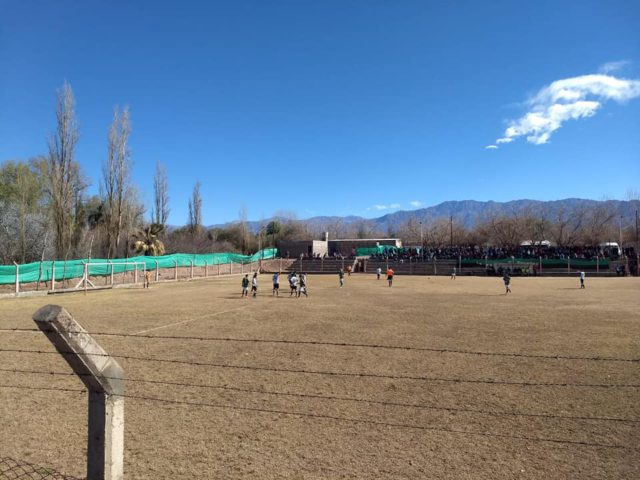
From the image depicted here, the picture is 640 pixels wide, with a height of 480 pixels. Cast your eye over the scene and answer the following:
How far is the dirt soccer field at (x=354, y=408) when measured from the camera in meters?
→ 5.00

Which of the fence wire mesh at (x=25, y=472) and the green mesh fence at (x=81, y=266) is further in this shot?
the green mesh fence at (x=81, y=266)

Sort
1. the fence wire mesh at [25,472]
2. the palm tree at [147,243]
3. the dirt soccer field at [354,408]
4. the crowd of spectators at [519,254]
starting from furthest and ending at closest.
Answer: the crowd of spectators at [519,254]
the palm tree at [147,243]
the dirt soccer field at [354,408]
the fence wire mesh at [25,472]

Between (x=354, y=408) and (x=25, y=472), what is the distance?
449cm

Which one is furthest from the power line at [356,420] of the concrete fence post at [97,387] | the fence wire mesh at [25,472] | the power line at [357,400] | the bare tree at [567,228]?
the bare tree at [567,228]

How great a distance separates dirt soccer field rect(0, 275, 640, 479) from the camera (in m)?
5.00

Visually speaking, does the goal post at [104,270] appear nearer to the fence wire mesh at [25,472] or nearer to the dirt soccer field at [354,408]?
the dirt soccer field at [354,408]

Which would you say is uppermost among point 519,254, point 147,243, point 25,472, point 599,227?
point 599,227

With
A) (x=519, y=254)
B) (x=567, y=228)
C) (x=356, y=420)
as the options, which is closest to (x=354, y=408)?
(x=356, y=420)

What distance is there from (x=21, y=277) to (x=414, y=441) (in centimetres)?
2916

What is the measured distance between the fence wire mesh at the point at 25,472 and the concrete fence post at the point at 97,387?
1.66 m

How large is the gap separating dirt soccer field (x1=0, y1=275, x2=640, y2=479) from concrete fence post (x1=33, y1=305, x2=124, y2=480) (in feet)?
5.61

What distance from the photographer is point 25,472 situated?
4.63 m

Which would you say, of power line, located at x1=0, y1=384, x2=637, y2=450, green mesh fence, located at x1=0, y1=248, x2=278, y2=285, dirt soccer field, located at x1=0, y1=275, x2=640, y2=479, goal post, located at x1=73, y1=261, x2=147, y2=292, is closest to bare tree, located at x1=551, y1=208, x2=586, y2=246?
green mesh fence, located at x1=0, y1=248, x2=278, y2=285

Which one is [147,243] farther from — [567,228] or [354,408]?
[567,228]
